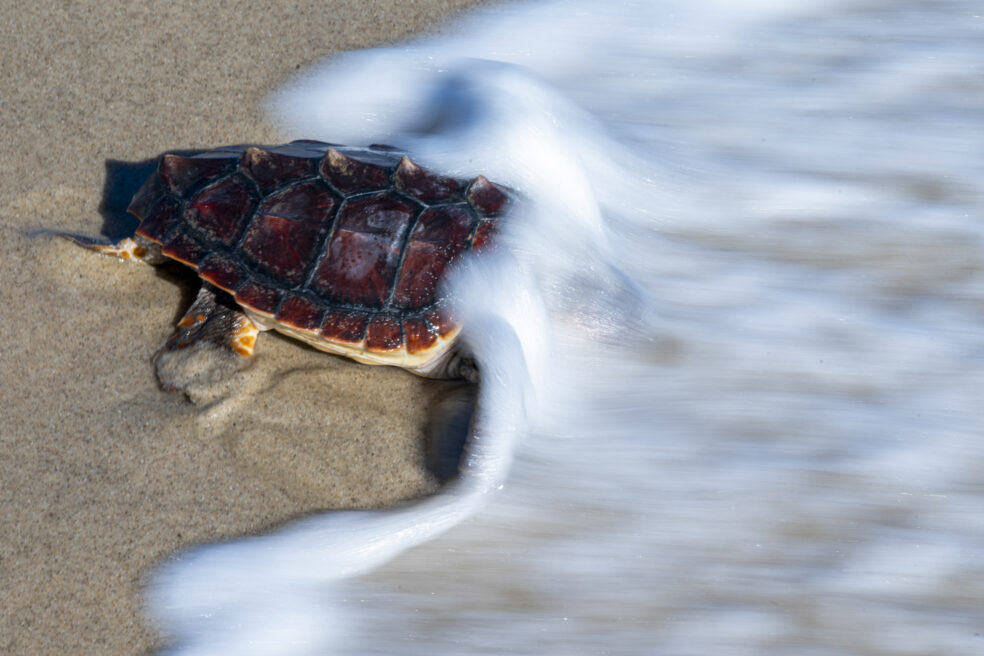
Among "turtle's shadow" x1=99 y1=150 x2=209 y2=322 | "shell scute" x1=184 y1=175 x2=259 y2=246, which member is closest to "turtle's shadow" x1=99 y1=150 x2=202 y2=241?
"turtle's shadow" x1=99 y1=150 x2=209 y2=322

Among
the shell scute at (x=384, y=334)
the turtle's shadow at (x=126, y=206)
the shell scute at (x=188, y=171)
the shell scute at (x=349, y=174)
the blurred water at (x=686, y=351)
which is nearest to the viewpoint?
the blurred water at (x=686, y=351)

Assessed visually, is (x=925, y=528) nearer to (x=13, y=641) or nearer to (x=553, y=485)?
(x=553, y=485)

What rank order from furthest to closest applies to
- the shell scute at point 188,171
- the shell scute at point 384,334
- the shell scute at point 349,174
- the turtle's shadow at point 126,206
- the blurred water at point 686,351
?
1. the turtle's shadow at point 126,206
2. the shell scute at point 188,171
3. the shell scute at point 349,174
4. the shell scute at point 384,334
5. the blurred water at point 686,351

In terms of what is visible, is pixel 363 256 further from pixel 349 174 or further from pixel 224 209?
pixel 224 209

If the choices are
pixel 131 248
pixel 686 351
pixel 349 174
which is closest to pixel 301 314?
pixel 349 174

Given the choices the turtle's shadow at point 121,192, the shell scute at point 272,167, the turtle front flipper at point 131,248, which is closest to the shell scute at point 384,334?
the shell scute at point 272,167

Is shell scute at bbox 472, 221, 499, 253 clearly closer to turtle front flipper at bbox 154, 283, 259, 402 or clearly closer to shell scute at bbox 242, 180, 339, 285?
shell scute at bbox 242, 180, 339, 285

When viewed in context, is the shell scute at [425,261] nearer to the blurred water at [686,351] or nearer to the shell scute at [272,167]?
the blurred water at [686,351]

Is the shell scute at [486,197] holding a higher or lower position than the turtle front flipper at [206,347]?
higher
